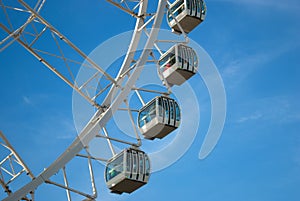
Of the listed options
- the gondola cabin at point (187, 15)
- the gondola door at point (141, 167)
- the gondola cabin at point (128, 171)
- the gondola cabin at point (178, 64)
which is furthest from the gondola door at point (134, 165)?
the gondola cabin at point (187, 15)

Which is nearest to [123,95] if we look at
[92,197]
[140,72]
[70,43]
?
[140,72]

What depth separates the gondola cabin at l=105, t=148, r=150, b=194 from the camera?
20459mm

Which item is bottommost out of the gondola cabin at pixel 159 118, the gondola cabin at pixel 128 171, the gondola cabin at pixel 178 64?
the gondola cabin at pixel 128 171

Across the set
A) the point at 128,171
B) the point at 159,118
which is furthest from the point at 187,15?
the point at 128,171

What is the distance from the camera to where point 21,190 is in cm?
2227

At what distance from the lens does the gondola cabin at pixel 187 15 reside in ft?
73.9

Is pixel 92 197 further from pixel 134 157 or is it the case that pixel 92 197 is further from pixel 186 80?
pixel 186 80

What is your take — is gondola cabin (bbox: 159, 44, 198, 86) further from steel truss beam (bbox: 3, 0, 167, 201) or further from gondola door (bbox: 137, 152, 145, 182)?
gondola door (bbox: 137, 152, 145, 182)

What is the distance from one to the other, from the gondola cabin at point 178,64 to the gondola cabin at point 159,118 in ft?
2.68

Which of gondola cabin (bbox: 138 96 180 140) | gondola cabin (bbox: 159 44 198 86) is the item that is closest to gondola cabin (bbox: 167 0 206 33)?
gondola cabin (bbox: 159 44 198 86)

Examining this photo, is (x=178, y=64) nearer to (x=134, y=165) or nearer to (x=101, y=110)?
(x=101, y=110)

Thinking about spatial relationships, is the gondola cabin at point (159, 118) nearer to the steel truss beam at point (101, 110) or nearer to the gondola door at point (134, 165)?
the gondola door at point (134, 165)

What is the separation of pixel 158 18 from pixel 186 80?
2.35 m

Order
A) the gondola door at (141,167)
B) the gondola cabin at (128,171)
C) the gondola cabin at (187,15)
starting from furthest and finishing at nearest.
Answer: the gondola cabin at (187,15) < the gondola door at (141,167) < the gondola cabin at (128,171)
